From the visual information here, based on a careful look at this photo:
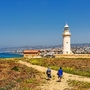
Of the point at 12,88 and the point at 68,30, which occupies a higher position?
the point at 68,30

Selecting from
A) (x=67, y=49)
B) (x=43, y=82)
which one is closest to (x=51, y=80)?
(x=43, y=82)

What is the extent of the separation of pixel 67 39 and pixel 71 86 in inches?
1548

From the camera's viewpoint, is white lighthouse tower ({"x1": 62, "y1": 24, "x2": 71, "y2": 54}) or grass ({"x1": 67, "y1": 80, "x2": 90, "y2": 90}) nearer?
grass ({"x1": 67, "y1": 80, "x2": 90, "y2": 90})

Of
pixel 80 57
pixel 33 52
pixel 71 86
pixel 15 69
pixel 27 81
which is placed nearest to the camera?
pixel 71 86

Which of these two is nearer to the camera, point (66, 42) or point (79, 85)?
point (79, 85)

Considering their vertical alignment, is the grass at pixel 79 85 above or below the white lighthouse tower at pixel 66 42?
below

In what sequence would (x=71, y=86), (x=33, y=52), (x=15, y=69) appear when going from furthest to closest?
1. (x=33, y=52)
2. (x=15, y=69)
3. (x=71, y=86)

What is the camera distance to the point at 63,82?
2430cm

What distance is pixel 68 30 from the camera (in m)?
63.0

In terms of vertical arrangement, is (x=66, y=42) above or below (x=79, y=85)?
above

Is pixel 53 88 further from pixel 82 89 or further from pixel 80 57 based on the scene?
pixel 80 57

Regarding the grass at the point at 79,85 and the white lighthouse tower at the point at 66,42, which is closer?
the grass at the point at 79,85

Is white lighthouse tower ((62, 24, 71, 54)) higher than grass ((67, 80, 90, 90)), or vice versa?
white lighthouse tower ((62, 24, 71, 54))

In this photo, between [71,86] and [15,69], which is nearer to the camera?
[71,86]
